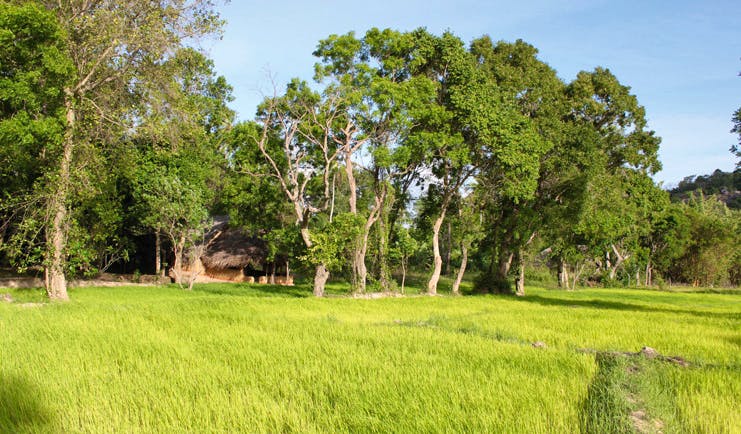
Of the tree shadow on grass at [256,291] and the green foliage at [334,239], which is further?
the tree shadow on grass at [256,291]

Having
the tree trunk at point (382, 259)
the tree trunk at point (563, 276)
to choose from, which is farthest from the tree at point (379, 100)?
the tree trunk at point (563, 276)

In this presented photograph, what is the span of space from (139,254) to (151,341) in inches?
908

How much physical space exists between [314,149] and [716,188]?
91.5m

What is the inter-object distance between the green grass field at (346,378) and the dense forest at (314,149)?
250 inches

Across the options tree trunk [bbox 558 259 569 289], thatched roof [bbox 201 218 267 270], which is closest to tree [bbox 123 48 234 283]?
thatched roof [bbox 201 218 267 270]

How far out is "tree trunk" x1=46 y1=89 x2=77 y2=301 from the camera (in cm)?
1349

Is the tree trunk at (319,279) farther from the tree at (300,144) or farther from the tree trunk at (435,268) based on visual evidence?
the tree trunk at (435,268)

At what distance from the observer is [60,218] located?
13.8m

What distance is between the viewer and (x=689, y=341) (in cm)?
879

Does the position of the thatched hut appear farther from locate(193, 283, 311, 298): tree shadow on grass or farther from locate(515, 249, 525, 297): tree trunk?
locate(515, 249, 525, 297): tree trunk

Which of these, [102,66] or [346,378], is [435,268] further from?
[346,378]

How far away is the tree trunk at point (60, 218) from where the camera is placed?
13.5m

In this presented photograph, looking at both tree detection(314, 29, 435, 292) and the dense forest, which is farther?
tree detection(314, 29, 435, 292)

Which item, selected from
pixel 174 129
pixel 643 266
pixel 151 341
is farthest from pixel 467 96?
pixel 643 266
